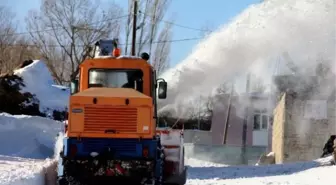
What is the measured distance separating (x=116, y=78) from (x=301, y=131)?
21411mm

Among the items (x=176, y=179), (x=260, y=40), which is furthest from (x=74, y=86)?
(x=260, y=40)

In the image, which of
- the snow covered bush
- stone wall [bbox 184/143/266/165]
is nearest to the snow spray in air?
the snow covered bush

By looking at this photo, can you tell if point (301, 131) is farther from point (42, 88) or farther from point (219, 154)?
point (42, 88)

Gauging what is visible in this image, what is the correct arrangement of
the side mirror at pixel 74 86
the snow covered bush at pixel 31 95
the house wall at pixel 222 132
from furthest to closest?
the house wall at pixel 222 132, the snow covered bush at pixel 31 95, the side mirror at pixel 74 86

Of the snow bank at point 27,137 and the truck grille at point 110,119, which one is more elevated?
the truck grille at point 110,119

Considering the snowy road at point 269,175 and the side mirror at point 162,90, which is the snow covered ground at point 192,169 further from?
the side mirror at point 162,90

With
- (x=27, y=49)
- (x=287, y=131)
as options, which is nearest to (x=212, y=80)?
(x=287, y=131)

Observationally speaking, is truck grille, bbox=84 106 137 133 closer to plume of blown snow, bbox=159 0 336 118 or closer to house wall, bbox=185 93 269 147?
plume of blown snow, bbox=159 0 336 118

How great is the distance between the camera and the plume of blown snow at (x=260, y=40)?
20672 mm

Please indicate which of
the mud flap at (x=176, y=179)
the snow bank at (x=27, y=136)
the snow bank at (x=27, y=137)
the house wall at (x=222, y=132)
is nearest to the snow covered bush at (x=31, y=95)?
the snow bank at (x=27, y=137)

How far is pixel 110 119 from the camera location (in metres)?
11.6

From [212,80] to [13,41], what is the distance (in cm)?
4587

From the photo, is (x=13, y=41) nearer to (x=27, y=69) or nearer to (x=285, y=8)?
(x=27, y=69)

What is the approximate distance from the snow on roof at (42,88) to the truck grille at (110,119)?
67.9ft
